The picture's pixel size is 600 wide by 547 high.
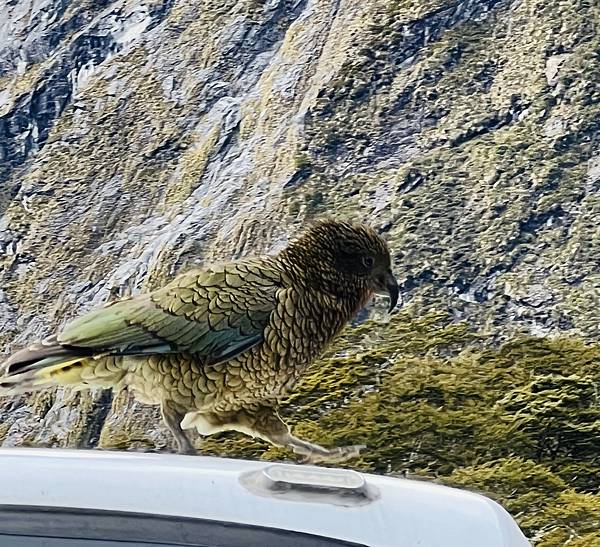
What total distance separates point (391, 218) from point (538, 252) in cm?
74

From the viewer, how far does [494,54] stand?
5617 mm

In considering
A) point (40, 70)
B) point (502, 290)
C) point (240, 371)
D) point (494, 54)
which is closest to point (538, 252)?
point (502, 290)

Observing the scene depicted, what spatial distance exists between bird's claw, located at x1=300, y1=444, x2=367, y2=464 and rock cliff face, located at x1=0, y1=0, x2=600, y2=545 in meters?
1.12

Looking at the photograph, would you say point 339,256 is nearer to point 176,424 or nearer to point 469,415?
point 176,424

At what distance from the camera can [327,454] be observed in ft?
12.3

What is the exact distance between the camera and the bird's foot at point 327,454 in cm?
368

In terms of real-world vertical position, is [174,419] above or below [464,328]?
above

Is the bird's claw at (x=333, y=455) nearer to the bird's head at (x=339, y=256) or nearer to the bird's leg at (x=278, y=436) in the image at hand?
the bird's leg at (x=278, y=436)

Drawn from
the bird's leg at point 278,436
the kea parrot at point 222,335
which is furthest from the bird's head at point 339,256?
the bird's leg at point 278,436

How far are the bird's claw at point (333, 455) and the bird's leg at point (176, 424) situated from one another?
1.37ft

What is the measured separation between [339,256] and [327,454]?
2.44 feet

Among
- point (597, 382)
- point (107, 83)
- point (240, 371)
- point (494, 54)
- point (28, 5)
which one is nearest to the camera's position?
point (240, 371)

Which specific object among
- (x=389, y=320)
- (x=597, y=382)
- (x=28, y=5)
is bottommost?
(x=597, y=382)

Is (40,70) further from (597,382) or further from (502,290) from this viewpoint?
(597,382)
